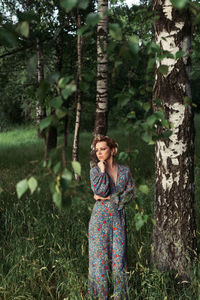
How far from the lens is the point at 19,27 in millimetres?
1422

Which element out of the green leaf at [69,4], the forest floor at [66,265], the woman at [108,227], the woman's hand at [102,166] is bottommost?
the forest floor at [66,265]

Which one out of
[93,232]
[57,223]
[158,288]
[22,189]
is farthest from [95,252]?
[22,189]

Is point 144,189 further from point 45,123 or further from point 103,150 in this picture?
point 103,150

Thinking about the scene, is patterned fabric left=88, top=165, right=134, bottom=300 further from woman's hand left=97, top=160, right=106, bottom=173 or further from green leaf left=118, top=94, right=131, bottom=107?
green leaf left=118, top=94, right=131, bottom=107

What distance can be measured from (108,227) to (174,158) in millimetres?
1021

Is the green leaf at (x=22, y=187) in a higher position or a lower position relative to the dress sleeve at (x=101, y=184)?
higher

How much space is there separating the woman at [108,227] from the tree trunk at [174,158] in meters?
0.40

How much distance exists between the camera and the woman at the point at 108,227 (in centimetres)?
345

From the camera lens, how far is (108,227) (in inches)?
137

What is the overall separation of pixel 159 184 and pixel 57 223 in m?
2.20

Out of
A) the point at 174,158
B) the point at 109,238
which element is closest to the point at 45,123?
the point at 174,158

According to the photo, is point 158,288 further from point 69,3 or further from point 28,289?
point 69,3

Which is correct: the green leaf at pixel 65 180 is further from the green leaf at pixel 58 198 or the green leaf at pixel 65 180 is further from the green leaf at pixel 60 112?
the green leaf at pixel 60 112

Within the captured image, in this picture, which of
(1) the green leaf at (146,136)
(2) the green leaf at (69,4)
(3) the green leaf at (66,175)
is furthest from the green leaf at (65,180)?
(2) the green leaf at (69,4)
